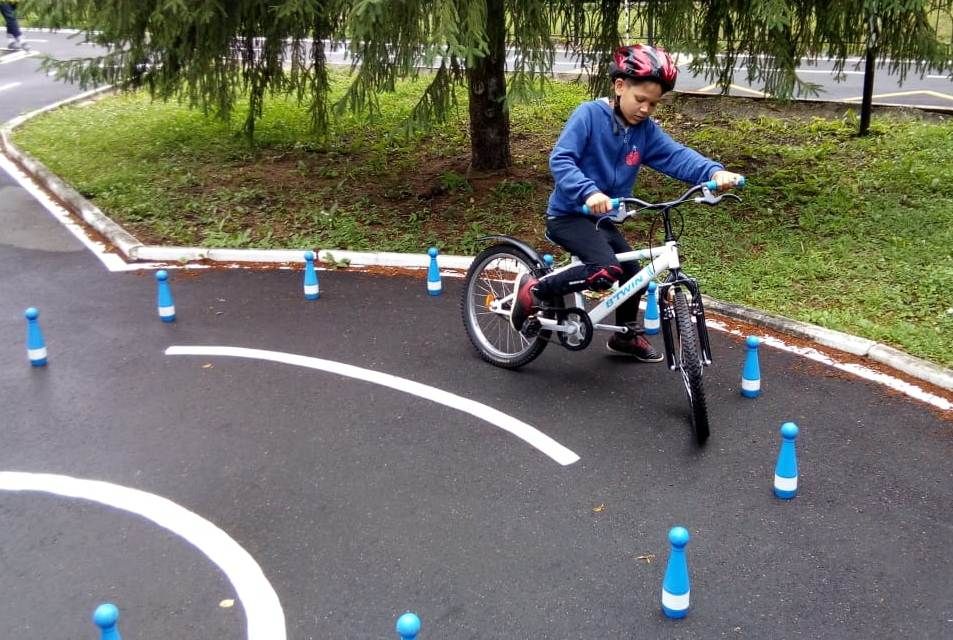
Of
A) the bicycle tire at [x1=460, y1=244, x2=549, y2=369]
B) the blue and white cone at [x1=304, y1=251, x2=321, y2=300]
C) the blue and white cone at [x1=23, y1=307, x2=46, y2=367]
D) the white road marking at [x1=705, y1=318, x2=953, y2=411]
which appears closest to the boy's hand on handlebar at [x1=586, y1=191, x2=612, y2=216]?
the bicycle tire at [x1=460, y1=244, x2=549, y2=369]

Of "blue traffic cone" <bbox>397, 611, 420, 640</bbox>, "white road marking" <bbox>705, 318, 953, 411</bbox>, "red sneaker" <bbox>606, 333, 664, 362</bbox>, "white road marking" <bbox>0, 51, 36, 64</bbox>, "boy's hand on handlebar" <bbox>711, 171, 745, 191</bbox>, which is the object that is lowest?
"white road marking" <bbox>705, 318, 953, 411</bbox>

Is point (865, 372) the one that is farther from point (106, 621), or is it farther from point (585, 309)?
point (106, 621)

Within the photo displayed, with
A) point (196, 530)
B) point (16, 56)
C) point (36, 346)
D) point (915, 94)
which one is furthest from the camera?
point (16, 56)

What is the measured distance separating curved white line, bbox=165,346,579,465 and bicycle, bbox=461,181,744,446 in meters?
0.66

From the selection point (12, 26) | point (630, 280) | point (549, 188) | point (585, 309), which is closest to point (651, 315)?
point (585, 309)

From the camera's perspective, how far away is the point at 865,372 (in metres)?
6.20

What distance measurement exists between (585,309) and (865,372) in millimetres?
1958

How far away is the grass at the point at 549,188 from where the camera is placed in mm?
7691

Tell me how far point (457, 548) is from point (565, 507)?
658 mm

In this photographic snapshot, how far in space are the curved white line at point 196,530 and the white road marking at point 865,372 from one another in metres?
4.14

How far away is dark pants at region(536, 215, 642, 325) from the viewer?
18.9 ft

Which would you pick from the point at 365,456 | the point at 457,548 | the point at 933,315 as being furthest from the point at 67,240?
the point at 933,315

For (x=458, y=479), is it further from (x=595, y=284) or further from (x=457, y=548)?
(x=595, y=284)

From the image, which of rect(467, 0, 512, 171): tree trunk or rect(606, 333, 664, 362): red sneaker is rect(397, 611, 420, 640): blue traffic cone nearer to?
rect(606, 333, 664, 362): red sneaker
